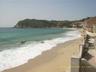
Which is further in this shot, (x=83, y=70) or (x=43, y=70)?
(x=43, y=70)

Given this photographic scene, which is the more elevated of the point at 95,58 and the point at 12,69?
the point at 95,58

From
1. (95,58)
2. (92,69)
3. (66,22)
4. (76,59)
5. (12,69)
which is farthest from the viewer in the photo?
(66,22)

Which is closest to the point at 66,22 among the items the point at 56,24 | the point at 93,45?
the point at 56,24

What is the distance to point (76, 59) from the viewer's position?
4941 millimetres

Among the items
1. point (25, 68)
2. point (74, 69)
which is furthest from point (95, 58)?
point (25, 68)

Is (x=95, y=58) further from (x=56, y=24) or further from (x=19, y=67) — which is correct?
(x=56, y=24)

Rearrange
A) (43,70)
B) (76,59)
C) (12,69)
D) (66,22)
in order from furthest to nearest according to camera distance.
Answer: (66,22), (12,69), (43,70), (76,59)

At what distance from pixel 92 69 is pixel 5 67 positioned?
626cm

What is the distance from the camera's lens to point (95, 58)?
25.0 feet

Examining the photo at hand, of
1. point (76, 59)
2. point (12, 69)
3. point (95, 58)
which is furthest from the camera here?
point (12, 69)

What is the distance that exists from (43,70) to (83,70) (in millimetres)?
4522

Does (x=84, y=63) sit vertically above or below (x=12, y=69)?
above

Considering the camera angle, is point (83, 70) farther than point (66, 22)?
No

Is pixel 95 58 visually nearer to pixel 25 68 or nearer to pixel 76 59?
pixel 76 59
